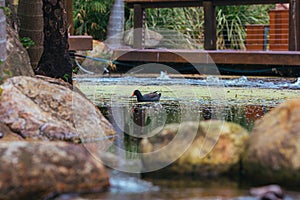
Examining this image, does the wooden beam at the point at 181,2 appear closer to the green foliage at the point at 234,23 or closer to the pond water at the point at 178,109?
the pond water at the point at 178,109

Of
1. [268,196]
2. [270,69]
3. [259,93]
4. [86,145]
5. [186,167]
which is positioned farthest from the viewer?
[270,69]

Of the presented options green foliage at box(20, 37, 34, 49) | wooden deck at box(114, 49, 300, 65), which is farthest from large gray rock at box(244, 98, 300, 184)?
wooden deck at box(114, 49, 300, 65)

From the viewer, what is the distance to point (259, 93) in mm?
8789

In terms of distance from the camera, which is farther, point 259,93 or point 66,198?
point 259,93

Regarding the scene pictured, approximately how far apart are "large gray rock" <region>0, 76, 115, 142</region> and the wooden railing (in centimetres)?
701

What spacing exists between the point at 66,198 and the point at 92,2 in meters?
13.5

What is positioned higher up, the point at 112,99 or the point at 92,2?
the point at 92,2

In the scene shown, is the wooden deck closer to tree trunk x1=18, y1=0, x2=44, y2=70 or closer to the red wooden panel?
the red wooden panel

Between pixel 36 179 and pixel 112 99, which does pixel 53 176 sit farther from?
pixel 112 99

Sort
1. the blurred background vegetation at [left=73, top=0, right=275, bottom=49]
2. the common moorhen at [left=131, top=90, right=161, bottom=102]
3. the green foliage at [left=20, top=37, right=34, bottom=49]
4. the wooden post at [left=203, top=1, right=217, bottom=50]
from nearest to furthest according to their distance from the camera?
the green foliage at [left=20, top=37, right=34, bottom=49] → the common moorhen at [left=131, top=90, right=161, bottom=102] → the wooden post at [left=203, top=1, right=217, bottom=50] → the blurred background vegetation at [left=73, top=0, right=275, bottom=49]

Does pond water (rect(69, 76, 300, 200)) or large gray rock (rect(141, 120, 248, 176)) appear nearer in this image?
pond water (rect(69, 76, 300, 200))

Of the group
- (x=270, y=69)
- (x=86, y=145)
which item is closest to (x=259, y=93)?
(x=270, y=69)

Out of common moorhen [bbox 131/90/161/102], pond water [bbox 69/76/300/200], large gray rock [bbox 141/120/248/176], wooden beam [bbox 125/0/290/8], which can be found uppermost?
wooden beam [bbox 125/0/290/8]

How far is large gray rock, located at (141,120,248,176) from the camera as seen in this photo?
3.78 meters
